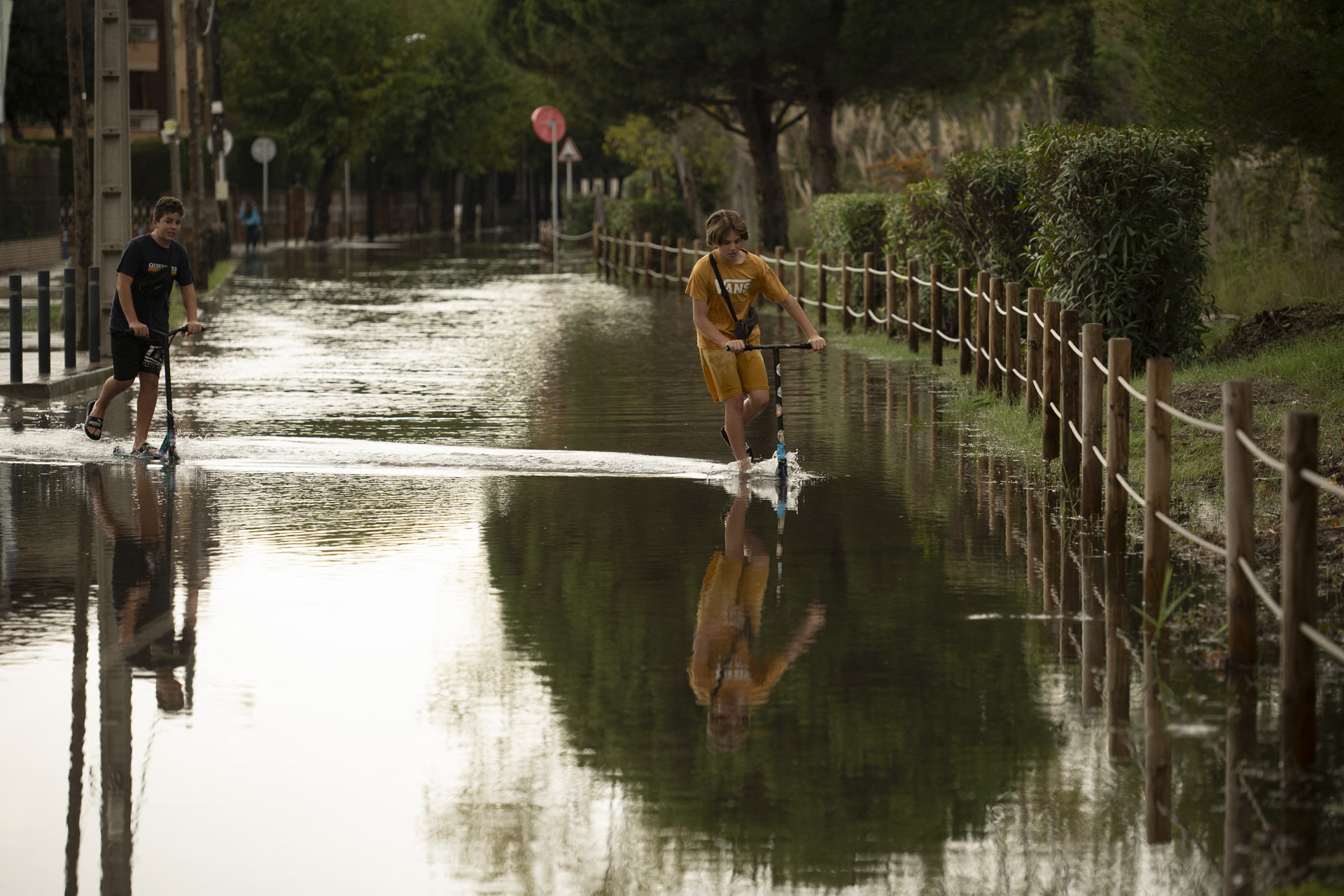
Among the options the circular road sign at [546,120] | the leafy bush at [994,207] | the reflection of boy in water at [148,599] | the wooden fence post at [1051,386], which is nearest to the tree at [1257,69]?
the leafy bush at [994,207]

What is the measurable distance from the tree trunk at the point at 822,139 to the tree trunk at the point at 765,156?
1051 millimetres

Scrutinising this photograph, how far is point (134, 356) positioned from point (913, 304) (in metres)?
10.4

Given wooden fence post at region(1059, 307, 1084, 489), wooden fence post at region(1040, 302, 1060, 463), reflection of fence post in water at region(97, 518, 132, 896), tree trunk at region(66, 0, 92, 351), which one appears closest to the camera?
reflection of fence post in water at region(97, 518, 132, 896)

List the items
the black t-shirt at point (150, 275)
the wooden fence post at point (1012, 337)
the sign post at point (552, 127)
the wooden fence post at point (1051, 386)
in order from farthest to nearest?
the sign post at point (552, 127), the wooden fence post at point (1012, 337), the black t-shirt at point (150, 275), the wooden fence post at point (1051, 386)

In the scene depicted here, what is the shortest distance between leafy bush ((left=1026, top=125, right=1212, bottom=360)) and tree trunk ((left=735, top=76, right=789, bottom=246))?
23.3 m

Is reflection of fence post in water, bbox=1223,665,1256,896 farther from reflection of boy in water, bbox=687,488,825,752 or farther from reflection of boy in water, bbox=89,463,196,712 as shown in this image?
reflection of boy in water, bbox=89,463,196,712

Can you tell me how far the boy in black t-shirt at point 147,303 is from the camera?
1289cm

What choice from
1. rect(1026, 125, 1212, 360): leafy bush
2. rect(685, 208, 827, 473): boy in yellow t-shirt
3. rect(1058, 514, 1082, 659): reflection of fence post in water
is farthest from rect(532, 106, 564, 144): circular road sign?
rect(1058, 514, 1082, 659): reflection of fence post in water

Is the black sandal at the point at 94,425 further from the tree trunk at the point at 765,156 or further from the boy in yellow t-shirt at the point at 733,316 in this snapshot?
the tree trunk at the point at 765,156

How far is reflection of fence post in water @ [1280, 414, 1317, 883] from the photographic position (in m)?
5.97

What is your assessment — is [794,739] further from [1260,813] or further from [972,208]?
[972,208]

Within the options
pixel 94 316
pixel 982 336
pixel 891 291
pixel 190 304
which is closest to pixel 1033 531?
pixel 190 304

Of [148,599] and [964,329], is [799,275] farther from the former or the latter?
[148,599]

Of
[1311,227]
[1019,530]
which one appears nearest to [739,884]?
[1019,530]
